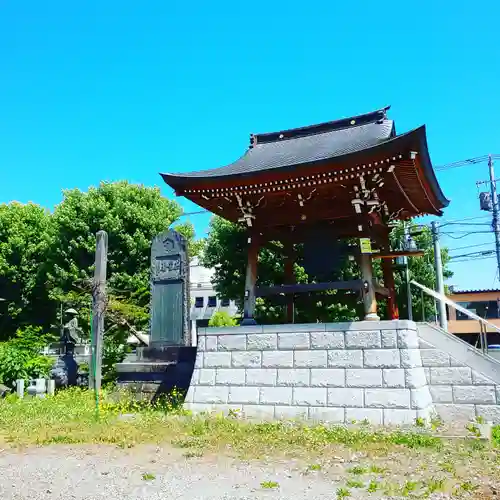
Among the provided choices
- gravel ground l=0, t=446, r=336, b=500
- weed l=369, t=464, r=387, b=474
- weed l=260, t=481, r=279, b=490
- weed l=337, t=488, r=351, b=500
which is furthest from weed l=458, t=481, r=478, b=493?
weed l=260, t=481, r=279, b=490

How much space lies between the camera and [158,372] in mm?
11477

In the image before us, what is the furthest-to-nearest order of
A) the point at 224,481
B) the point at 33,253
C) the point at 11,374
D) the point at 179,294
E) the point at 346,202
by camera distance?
the point at 33,253
the point at 11,374
the point at 179,294
the point at 346,202
the point at 224,481

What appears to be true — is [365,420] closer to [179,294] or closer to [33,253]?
[179,294]

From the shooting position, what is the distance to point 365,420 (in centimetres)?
842

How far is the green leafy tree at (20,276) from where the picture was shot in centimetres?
2644

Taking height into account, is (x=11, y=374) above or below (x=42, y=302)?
below

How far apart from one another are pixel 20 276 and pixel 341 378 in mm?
22850

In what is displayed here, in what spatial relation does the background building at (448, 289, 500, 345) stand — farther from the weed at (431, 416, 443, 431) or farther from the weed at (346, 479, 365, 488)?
the weed at (346, 479, 365, 488)

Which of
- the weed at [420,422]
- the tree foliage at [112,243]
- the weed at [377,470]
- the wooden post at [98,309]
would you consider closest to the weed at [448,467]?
the weed at [377,470]

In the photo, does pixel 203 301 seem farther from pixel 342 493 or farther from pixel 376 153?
pixel 342 493

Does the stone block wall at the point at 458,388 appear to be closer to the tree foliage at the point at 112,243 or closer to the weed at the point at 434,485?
the weed at the point at 434,485

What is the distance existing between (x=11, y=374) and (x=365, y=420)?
35.4 feet

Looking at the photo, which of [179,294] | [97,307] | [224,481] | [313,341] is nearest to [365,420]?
[313,341]

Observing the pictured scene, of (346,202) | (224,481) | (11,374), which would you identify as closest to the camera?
(224,481)
